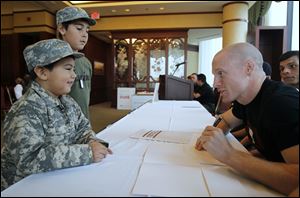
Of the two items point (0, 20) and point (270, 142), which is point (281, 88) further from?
point (0, 20)

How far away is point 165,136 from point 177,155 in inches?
12.7

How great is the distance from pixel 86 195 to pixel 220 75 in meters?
0.67

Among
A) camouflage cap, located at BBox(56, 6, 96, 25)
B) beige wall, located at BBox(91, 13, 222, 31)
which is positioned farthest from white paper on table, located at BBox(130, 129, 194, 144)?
beige wall, located at BBox(91, 13, 222, 31)

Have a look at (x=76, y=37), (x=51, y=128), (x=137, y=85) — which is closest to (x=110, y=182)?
(x=51, y=128)

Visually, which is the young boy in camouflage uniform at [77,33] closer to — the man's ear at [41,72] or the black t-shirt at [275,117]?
the man's ear at [41,72]

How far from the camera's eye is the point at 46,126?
963 mm

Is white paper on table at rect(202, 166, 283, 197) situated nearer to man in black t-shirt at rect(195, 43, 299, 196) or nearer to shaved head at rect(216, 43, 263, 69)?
man in black t-shirt at rect(195, 43, 299, 196)

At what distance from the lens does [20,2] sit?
6.85 m

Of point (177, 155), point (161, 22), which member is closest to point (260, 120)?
point (177, 155)

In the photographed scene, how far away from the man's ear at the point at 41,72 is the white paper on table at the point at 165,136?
548mm

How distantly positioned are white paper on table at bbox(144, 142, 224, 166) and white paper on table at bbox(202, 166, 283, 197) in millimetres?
101

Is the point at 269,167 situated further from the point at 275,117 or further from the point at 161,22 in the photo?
the point at 161,22

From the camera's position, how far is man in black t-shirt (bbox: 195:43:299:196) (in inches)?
27.9

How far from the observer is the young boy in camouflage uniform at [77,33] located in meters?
1.62
